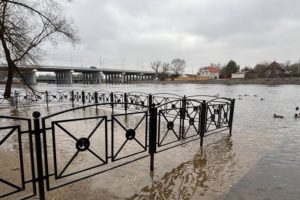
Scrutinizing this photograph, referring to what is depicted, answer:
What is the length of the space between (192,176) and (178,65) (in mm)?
109775

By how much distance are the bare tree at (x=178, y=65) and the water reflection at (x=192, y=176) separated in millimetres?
106345

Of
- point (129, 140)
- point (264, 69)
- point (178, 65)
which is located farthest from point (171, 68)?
point (129, 140)

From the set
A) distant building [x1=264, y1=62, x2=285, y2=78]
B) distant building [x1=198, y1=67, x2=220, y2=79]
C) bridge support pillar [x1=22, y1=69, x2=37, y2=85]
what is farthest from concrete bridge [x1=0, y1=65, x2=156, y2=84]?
distant building [x1=264, y1=62, x2=285, y2=78]

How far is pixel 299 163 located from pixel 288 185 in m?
1.43

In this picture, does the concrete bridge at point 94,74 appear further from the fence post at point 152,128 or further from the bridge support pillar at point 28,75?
the fence post at point 152,128

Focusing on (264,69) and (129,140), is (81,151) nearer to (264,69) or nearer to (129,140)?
(129,140)

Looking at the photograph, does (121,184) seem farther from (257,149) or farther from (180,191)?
(257,149)

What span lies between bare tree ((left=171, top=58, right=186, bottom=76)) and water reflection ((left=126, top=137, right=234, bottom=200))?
349ft

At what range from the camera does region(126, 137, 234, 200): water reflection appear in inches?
147

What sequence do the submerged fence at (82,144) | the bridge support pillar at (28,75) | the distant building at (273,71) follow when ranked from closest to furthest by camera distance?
the submerged fence at (82,144), the bridge support pillar at (28,75), the distant building at (273,71)

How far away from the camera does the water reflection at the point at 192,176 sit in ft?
12.2

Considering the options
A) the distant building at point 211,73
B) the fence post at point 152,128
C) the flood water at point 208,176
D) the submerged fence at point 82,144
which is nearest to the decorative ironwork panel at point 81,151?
the submerged fence at point 82,144

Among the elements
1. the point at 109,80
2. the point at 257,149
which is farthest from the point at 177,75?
the point at 257,149

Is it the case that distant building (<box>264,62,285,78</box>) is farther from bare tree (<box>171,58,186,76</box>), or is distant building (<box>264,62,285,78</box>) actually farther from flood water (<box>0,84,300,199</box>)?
flood water (<box>0,84,300,199</box>)
